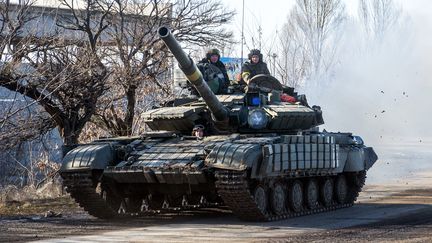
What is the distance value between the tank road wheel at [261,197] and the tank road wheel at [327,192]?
284 cm

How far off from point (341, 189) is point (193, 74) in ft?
18.0

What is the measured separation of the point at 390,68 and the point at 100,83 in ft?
55.7

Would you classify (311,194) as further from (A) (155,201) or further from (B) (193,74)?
(B) (193,74)

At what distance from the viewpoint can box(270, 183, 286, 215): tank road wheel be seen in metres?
16.5

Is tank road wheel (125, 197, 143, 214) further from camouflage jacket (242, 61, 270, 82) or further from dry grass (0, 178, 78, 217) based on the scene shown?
camouflage jacket (242, 61, 270, 82)

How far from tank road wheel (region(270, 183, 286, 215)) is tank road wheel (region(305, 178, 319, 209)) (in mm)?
1098

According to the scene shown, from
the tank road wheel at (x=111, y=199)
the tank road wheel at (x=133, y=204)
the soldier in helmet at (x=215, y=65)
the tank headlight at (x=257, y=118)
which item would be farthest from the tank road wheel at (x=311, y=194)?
the tank road wheel at (x=111, y=199)

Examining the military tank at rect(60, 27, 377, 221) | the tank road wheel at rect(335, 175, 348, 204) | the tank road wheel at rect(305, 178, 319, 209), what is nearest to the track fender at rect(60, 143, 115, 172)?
the military tank at rect(60, 27, 377, 221)

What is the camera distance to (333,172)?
18.8m

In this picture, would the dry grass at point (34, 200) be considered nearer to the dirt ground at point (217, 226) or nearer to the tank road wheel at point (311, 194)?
the dirt ground at point (217, 226)

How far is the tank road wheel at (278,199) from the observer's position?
1648 centimetres

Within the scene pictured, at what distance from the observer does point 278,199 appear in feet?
54.7

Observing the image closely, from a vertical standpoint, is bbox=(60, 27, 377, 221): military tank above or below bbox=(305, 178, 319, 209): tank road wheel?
above

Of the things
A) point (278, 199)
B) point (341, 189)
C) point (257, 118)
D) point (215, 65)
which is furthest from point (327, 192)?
point (215, 65)
